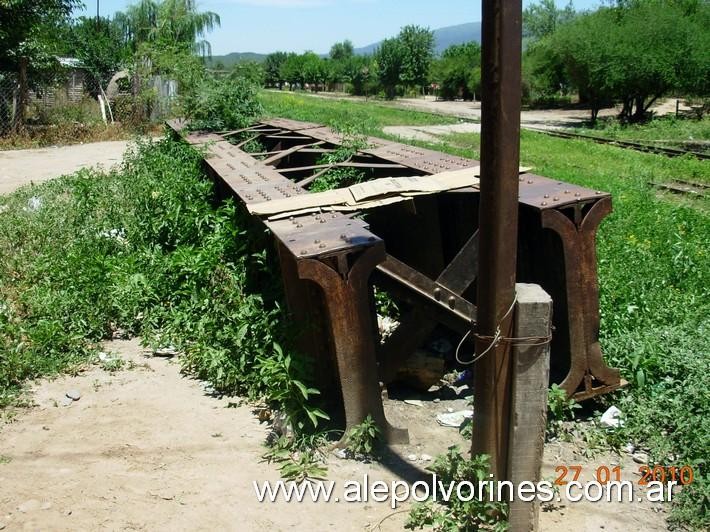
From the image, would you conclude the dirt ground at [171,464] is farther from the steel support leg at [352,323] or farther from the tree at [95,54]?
the tree at [95,54]

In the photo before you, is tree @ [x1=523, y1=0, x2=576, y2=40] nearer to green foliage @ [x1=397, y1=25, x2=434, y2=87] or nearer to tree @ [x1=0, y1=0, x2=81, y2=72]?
green foliage @ [x1=397, y1=25, x2=434, y2=87]

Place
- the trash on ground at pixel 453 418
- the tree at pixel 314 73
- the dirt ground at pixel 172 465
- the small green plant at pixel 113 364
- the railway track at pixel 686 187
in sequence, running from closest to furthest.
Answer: the dirt ground at pixel 172 465, the trash on ground at pixel 453 418, the small green plant at pixel 113 364, the railway track at pixel 686 187, the tree at pixel 314 73

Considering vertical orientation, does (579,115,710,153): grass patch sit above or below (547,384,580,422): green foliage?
above

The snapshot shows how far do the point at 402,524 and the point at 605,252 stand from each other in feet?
13.0

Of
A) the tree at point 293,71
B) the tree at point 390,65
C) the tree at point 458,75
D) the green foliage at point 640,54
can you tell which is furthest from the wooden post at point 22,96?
the tree at point 293,71

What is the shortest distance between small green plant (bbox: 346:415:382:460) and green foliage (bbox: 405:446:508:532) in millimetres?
540

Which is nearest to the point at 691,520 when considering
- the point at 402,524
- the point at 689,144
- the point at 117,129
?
the point at 402,524

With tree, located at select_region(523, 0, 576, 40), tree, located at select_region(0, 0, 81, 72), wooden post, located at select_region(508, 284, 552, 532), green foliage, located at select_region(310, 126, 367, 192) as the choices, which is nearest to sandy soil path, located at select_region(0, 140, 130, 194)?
tree, located at select_region(0, 0, 81, 72)

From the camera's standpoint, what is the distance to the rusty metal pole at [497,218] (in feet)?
9.80

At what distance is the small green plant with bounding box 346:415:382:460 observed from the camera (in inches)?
157

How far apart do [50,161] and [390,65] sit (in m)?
51.8

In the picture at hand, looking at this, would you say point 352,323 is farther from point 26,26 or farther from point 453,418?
point 26,26

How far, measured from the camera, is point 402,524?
11.4 feet

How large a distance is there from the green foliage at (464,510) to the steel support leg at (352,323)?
2.02 feet
